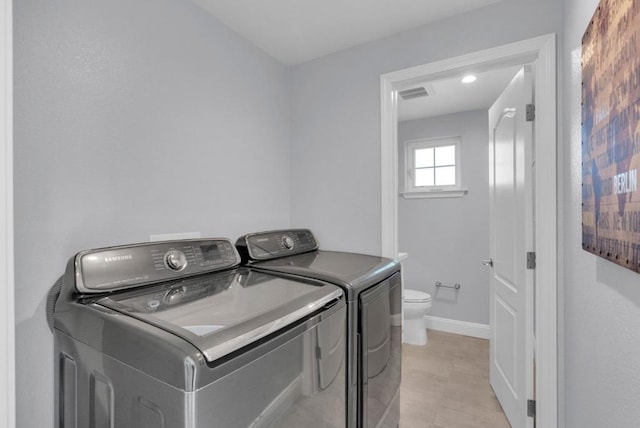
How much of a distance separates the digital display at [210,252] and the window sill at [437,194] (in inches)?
111

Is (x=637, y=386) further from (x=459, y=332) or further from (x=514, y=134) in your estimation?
(x=459, y=332)

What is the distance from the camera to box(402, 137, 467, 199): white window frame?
349 centimetres

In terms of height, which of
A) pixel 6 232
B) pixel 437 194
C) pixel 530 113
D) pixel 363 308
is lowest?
pixel 363 308

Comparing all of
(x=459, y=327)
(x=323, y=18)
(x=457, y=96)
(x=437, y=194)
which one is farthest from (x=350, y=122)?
(x=459, y=327)

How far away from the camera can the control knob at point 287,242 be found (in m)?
1.84

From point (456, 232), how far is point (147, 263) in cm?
317

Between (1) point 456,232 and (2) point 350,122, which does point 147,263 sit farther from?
(1) point 456,232

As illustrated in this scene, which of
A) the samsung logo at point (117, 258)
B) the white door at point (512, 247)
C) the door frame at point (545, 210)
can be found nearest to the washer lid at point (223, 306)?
the samsung logo at point (117, 258)

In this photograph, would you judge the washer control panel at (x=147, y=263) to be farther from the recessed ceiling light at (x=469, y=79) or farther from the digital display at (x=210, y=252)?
the recessed ceiling light at (x=469, y=79)

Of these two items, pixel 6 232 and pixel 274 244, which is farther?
pixel 274 244

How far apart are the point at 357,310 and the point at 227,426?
0.64m

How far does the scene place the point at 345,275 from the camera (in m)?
1.29

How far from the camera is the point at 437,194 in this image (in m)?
3.56

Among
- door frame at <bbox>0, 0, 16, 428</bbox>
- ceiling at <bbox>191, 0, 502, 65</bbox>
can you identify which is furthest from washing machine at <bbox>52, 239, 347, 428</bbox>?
ceiling at <bbox>191, 0, 502, 65</bbox>
